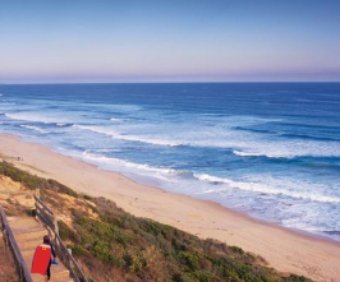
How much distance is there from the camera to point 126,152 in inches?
1628

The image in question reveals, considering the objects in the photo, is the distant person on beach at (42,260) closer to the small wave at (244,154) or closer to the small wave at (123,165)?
the small wave at (123,165)

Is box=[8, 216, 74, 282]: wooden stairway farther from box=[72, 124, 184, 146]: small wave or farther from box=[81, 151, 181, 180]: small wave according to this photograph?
box=[72, 124, 184, 146]: small wave

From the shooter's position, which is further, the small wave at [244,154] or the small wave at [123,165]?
the small wave at [244,154]

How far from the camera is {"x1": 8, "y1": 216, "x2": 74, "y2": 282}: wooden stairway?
8.57m

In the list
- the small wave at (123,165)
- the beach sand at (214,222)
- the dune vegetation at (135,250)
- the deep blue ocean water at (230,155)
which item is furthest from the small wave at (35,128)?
the dune vegetation at (135,250)

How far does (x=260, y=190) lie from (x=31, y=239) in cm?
2003

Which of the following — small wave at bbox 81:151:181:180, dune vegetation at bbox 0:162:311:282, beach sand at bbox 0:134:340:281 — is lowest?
beach sand at bbox 0:134:340:281

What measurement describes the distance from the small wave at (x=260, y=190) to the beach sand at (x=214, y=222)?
159 inches

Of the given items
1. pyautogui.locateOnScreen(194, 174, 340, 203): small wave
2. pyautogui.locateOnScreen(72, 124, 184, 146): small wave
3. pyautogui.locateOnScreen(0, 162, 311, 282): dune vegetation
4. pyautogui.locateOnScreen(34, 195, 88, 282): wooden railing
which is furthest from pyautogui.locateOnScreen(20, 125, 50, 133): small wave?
pyautogui.locateOnScreen(34, 195, 88, 282): wooden railing

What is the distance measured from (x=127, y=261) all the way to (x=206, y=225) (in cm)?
1157

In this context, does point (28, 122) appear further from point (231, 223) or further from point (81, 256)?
point (81, 256)

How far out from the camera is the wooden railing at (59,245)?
315 inches

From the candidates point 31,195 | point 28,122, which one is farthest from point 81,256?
point 28,122

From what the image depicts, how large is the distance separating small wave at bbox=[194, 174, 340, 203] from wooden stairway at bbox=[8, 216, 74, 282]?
58.4 feet
